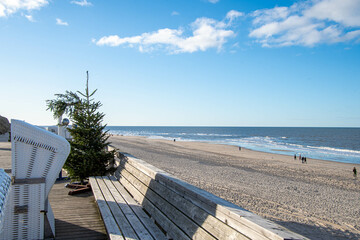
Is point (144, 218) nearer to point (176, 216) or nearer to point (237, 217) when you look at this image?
point (176, 216)

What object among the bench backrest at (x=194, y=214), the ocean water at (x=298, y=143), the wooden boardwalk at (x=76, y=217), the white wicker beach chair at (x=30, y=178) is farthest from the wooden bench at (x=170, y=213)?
the ocean water at (x=298, y=143)

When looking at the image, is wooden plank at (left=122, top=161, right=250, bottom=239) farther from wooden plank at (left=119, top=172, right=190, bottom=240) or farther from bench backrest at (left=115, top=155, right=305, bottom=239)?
wooden plank at (left=119, top=172, right=190, bottom=240)

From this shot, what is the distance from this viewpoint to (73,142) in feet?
23.3

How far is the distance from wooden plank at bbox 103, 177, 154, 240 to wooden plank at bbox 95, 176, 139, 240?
5 cm

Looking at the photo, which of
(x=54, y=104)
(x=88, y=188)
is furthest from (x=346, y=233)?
(x=54, y=104)

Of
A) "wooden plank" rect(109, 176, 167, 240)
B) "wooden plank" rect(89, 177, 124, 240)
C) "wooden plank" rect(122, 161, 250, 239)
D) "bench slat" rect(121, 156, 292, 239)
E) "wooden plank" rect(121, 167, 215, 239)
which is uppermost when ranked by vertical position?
"bench slat" rect(121, 156, 292, 239)

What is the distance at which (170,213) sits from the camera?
11.0 ft

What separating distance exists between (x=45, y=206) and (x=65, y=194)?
2613 millimetres

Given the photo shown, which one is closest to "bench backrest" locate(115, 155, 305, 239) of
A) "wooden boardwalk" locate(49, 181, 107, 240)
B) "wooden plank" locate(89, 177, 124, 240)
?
"wooden plank" locate(89, 177, 124, 240)

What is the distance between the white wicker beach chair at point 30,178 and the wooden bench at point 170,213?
901 mm

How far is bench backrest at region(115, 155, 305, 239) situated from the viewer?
6.56 feet

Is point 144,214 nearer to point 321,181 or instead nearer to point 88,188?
point 88,188

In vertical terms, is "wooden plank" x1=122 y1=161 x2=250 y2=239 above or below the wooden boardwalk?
above

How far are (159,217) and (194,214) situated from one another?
3.19 feet
